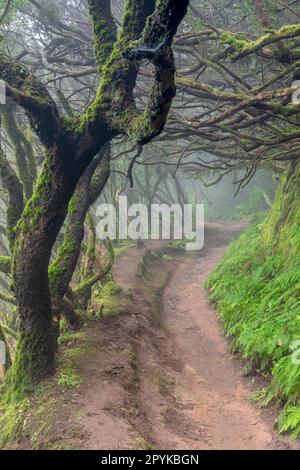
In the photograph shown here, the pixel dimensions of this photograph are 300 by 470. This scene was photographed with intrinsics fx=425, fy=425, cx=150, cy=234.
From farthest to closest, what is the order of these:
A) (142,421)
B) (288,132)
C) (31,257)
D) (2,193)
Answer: (2,193)
(288,132)
(31,257)
(142,421)

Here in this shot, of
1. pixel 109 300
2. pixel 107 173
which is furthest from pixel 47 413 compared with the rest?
pixel 107 173

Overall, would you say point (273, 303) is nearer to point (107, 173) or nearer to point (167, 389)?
point (167, 389)

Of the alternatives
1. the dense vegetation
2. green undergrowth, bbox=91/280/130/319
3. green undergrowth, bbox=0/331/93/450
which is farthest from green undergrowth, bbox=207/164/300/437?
green undergrowth, bbox=0/331/93/450

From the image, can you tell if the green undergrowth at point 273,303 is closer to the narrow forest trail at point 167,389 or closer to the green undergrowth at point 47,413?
the narrow forest trail at point 167,389

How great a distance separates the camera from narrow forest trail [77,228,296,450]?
230 inches

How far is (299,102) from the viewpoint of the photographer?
29.5 feet

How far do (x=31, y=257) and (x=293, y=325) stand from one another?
4373mm

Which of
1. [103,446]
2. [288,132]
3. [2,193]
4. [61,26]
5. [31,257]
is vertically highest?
[61,26]

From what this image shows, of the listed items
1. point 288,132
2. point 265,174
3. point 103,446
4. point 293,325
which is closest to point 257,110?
point 288,132

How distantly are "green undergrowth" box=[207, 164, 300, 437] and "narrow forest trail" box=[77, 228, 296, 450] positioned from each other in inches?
16.9

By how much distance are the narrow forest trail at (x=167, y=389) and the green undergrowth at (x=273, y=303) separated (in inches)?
16.9

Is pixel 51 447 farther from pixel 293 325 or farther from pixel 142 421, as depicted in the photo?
pixel 293 325

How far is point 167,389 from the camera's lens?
7.64 meters

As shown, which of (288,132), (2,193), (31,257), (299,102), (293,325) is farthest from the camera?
(2,193)
